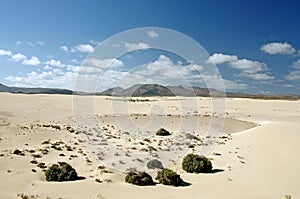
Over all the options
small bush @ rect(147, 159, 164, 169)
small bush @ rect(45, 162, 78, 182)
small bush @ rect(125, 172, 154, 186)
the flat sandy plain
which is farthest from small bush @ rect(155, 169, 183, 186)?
small bush @ rect(45, 162, 78, 182)

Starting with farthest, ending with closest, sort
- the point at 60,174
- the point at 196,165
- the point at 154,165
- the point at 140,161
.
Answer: the point at 140,161 → the point at 154,165 → the point at 196,165 → the point at 60,174

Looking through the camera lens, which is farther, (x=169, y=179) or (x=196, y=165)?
(x=196, y=165)

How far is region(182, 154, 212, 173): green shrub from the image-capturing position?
1811cm

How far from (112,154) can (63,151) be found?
3.68m

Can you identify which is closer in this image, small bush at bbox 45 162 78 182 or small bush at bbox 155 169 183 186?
small bush at bbox 155 169 183 186

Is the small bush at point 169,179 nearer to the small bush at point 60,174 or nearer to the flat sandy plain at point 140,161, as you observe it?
the flat sandy plain at point 140,161

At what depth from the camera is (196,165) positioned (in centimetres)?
1817

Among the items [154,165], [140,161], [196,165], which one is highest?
[196,165]

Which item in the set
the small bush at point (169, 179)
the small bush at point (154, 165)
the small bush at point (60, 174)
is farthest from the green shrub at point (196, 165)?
the small bush at point (60, 174)

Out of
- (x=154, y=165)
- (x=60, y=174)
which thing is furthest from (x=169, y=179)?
(x=60, y=174)

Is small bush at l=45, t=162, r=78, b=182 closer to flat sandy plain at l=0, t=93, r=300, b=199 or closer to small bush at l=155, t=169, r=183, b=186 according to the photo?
flat sandy plain at l=0, t=93, r=300, b=199

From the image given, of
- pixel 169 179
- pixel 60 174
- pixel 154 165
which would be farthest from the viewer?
pixel 154 165

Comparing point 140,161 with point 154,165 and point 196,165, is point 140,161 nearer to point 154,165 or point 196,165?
point 154,165

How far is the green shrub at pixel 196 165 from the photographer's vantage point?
18109 millimetres
